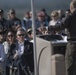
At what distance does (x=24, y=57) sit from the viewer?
11.0 m

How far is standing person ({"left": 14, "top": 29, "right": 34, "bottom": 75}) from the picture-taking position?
11.0 meters

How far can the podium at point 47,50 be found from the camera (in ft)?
30.2

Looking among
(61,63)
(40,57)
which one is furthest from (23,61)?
(61,63)

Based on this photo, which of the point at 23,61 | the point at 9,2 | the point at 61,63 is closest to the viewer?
the point at 61,63

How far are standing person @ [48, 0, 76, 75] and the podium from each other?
0.18 m

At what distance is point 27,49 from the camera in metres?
11.1

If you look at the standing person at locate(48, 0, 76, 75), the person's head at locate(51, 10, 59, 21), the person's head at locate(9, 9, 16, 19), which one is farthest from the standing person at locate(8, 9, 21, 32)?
the standing person at locate(48, 0, 76, 75)

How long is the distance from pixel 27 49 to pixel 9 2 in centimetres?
354

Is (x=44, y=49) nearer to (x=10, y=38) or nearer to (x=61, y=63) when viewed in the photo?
(x=61, y=63)

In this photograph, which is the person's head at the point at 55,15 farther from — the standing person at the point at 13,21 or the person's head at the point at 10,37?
the person's head at the point at 10,37

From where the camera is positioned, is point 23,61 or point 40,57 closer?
point 40,57

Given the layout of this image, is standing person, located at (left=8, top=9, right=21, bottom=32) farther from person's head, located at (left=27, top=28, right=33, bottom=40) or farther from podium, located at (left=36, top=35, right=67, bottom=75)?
podium, located at (left=36, top=35, right=67, bottom=75)

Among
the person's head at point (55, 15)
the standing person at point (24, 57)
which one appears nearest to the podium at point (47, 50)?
the standing person at point (24, 57)

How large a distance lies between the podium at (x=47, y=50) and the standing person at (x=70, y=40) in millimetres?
175
